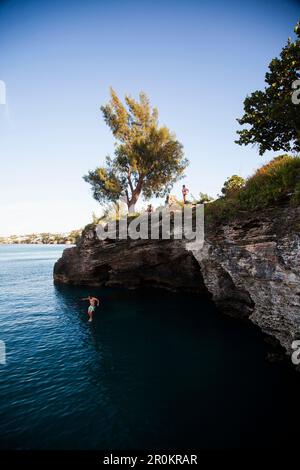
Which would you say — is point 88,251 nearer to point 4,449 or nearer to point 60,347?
point 60,347

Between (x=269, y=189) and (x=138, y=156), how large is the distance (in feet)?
68.2

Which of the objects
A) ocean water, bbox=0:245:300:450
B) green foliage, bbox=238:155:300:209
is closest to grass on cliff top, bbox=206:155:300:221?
green foliage, bbox=238:155:300:209

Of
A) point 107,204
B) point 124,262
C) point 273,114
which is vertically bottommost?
point 124,262

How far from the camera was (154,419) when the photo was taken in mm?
9641

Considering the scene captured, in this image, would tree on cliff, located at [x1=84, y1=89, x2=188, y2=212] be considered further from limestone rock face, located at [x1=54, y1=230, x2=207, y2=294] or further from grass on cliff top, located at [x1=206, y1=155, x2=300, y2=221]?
grass on cliff top, located at [x1=206, y1=155, x2=300, y2=221]

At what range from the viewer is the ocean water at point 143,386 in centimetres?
888

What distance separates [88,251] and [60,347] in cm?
1912

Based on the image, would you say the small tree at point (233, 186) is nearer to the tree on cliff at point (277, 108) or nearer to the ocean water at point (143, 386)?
the tree on cliff at point (277, 108)

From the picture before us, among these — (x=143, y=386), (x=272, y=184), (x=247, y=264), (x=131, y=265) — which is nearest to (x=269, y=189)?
(x=272, y=184)

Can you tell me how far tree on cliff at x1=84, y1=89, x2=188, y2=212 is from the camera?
3100 cm

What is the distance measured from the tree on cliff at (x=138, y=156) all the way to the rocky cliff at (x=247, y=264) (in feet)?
28.0

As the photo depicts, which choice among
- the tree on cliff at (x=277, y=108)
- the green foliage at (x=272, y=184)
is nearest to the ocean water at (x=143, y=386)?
the green foliage at (x=272, y=184)

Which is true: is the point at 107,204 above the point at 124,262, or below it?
above
